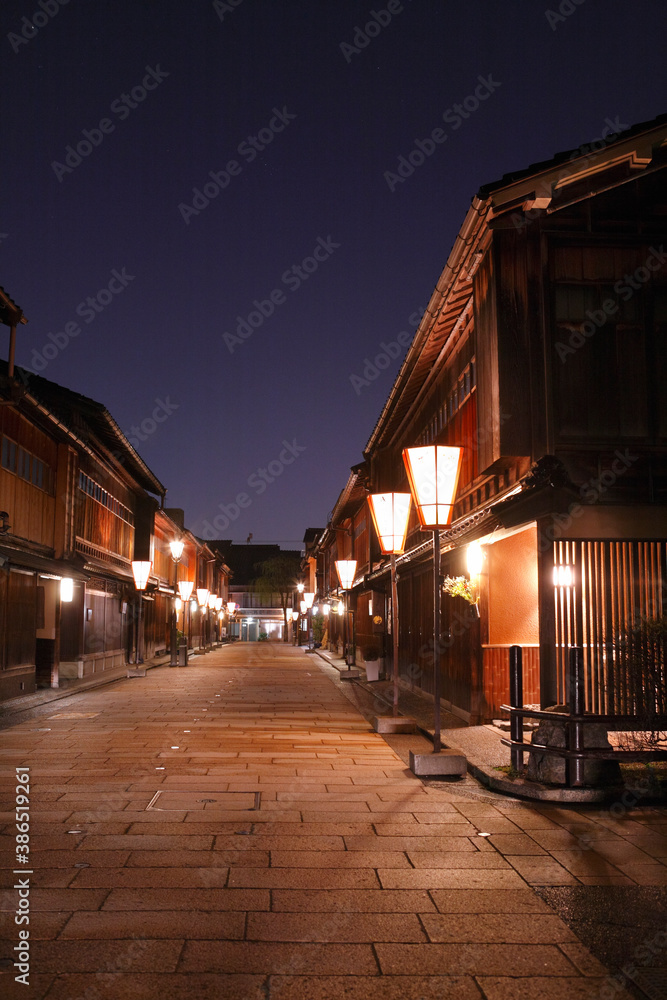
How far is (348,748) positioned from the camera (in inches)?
504

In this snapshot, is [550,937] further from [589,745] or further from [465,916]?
[589,745]

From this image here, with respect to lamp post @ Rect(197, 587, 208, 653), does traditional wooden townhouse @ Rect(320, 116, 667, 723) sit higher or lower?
higher

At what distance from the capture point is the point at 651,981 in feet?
14.6

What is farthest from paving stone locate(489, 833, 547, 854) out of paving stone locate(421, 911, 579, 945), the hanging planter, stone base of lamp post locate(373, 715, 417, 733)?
the hanging planter

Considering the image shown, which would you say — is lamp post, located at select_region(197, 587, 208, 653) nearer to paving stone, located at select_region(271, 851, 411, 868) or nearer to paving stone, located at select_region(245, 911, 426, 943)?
paving stone, located at select_region(271, 851, 411, 868)

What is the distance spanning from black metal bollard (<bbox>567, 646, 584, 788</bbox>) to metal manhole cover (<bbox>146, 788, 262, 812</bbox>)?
10.9 ft

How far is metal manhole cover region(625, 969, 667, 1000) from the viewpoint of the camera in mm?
4316

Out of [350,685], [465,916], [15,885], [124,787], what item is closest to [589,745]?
[465,916]

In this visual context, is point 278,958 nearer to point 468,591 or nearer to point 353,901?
point 353,901

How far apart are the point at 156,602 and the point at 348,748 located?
3402 cm

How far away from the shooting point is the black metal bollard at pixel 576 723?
8.83m

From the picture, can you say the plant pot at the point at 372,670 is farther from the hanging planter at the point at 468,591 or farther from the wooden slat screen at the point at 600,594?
the wooden slat screen at the point at 600,594

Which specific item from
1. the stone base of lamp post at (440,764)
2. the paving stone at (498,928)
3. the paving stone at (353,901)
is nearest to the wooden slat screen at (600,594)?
the stone base of lamp post at (440,764)

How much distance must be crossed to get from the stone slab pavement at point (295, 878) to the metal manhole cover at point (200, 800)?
0.14 ft
